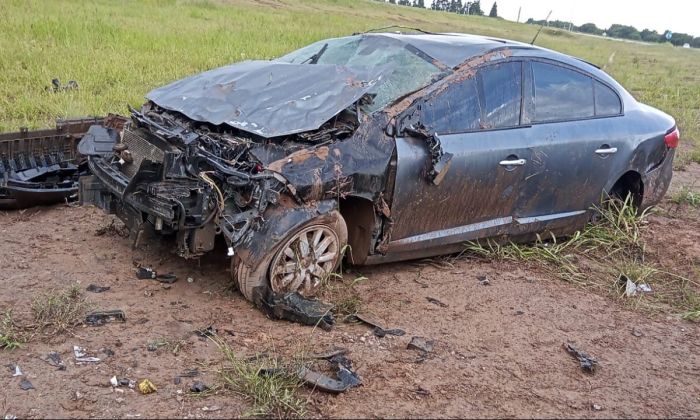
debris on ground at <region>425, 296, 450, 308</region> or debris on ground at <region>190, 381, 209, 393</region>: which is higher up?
debris on ground at <region>190, 381, 209, 393</region>

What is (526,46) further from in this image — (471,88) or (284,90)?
(284,90)

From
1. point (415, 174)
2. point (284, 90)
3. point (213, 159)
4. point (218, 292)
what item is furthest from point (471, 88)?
point (218, 292)

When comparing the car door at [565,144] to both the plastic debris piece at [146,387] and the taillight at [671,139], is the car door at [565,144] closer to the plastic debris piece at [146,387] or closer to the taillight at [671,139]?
the taillight at [671,139]

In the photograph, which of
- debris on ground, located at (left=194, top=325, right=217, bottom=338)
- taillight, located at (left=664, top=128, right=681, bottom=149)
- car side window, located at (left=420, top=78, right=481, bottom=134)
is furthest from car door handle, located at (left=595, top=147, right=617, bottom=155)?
debris on ground, located at (left=194, top=325, right=217, bottom=338)

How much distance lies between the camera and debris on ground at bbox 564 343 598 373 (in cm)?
399

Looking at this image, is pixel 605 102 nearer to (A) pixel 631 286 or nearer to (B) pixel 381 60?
(A) pixel 631 286

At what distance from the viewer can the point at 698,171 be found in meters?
9.41

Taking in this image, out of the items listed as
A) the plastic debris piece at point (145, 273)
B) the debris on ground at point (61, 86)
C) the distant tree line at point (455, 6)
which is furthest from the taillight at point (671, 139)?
the distant tree line at point (455, 6)

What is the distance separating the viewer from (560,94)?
5426 mm

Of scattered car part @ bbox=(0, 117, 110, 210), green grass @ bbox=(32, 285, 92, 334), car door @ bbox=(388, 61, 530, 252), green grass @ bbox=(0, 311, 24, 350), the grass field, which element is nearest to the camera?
green grass @ bbox=(0, 311, 24, 350)

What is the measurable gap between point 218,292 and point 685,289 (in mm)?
3542

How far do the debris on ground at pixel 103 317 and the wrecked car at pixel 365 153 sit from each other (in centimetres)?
52

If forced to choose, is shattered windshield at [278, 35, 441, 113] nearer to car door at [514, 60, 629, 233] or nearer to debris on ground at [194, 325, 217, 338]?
car door at [514, 60, 629, 233]

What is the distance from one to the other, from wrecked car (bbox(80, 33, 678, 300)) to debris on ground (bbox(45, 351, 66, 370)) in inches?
37.4
